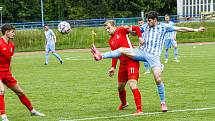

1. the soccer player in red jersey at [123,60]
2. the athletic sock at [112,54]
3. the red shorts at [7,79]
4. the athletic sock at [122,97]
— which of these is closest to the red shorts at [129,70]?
the soccer player in red jersey at [123,60]

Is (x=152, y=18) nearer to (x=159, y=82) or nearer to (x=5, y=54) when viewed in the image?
(x=159, y=82)

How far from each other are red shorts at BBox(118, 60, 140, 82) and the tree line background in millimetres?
72314

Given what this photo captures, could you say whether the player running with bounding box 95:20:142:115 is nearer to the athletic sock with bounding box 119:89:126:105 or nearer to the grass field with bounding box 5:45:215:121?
the athletic sock with bounding box 119:89:126:105

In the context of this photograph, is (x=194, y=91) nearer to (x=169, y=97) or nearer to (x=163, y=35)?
(x=169, y=97)

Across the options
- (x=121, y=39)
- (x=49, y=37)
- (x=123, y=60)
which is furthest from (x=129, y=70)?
(x=49, y=37)

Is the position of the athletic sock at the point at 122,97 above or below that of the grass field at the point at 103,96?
above

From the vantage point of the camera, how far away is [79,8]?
282 feet

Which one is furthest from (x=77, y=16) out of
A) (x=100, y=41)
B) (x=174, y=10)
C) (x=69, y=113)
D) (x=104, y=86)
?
(x=69, y=113)

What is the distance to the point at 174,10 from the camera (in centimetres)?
8938

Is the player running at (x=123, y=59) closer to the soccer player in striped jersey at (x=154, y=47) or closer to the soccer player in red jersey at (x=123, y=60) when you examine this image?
the soccer player in red jersey at (x=123, y=60)

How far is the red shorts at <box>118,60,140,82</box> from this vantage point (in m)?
11.3

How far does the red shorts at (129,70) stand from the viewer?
11321 millimetres

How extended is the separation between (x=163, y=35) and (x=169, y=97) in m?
2.69

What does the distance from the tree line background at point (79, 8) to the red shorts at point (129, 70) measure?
2847 inches
